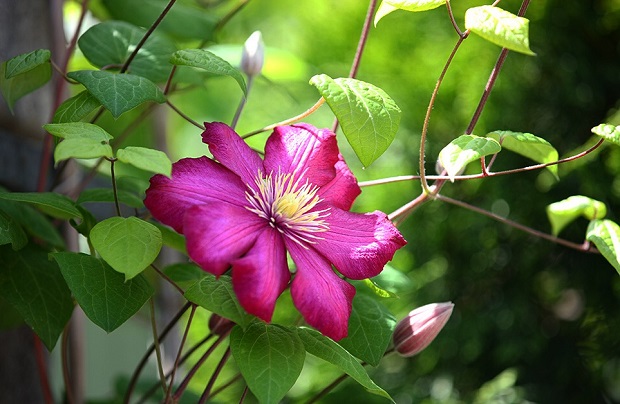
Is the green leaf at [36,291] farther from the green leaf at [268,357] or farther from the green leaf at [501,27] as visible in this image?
the green leaf at [501,27]

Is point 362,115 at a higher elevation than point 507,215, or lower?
higher

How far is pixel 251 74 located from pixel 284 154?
0.58 feet

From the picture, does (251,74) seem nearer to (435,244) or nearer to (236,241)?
(236,241)

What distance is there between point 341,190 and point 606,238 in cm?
20

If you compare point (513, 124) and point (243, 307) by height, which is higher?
point (243, 307)

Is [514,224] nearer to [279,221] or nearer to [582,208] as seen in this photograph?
[582,208]

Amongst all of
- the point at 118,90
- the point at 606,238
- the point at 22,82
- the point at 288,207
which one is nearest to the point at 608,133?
the point at 606,238

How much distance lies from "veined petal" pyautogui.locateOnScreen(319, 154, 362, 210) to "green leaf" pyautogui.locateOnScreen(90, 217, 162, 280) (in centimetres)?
13

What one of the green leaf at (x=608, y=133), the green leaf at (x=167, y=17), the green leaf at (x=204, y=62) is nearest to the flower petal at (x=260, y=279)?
the green leaf at (x=204, y=62)

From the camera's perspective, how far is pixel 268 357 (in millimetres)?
454

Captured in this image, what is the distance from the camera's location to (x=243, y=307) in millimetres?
422

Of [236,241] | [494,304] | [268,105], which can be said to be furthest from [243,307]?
[268,105]

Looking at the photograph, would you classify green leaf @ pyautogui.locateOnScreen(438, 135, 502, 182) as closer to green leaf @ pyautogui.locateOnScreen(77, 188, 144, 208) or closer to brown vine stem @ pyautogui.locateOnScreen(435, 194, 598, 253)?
brown vine stem @ pyautogui.locateOnScreen(435, 194, 598, 253)

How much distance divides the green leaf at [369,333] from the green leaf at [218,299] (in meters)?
0.11
